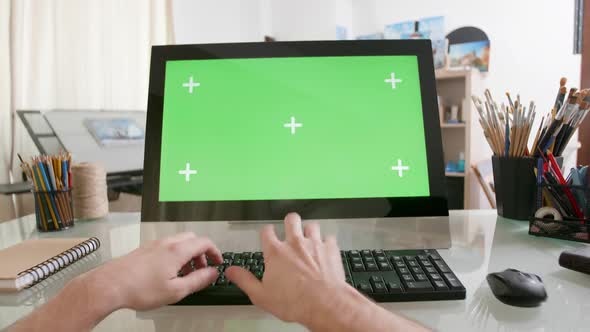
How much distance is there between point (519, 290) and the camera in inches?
18.9

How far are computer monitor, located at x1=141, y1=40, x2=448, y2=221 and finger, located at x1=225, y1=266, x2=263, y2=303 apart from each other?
0.22 m

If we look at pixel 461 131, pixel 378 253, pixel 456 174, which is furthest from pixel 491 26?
pixel 378 253

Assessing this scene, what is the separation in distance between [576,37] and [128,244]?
3.48m

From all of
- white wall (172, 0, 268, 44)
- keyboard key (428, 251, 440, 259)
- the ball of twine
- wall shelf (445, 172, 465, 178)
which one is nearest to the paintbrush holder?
keyboard key (428, 251, 440, 259)

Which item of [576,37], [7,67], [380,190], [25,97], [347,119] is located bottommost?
[380,190]

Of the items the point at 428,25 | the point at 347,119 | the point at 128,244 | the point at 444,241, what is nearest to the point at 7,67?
the point at 128,244

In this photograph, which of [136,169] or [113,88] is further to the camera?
[113,88]

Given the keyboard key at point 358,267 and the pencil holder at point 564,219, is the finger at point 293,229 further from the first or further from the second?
the pencil holder at point 564,219

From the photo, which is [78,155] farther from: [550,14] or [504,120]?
[550,14]

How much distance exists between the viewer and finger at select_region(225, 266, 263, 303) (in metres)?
0.46

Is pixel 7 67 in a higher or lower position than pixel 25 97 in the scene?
higher

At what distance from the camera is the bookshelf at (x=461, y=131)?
2.98m

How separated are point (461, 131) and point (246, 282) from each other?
3.08 metres

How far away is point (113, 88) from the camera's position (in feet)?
7.92
